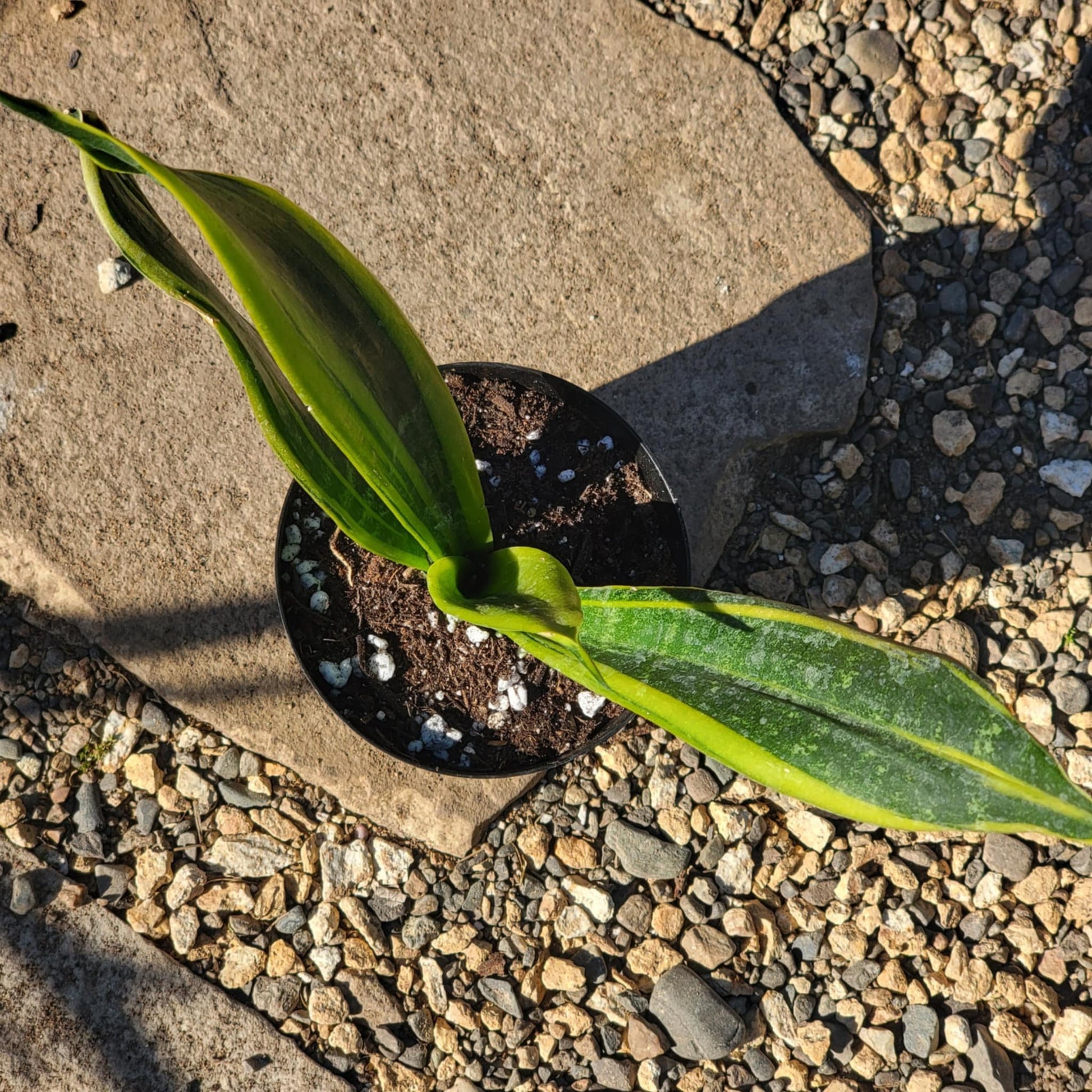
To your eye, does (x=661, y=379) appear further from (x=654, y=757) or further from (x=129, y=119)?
(x=129, y=119)

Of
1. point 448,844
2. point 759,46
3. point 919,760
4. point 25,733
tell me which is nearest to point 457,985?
point 448,844

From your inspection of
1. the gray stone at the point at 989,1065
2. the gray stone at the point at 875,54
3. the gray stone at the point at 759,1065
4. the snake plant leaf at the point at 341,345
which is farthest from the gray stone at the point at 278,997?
the gray stone at the point at 875,54

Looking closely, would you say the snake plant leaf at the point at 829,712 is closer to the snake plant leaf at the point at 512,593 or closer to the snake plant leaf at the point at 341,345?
the snake plant leaf at the point at 512,593

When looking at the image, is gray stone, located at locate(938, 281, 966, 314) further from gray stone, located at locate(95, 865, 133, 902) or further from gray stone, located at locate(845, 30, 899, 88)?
gray stone, located at locate(95, 865, 133, 902)

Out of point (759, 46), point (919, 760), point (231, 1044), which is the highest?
point (759, 46)

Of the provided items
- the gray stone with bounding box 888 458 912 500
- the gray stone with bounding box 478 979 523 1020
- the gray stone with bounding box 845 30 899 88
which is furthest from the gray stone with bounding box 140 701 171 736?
the gray stone with bounding box 845 30 899 88

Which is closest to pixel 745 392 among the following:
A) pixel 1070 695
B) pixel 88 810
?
pixel 1070 695

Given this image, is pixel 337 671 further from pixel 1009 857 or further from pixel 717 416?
pixel 1009 857
